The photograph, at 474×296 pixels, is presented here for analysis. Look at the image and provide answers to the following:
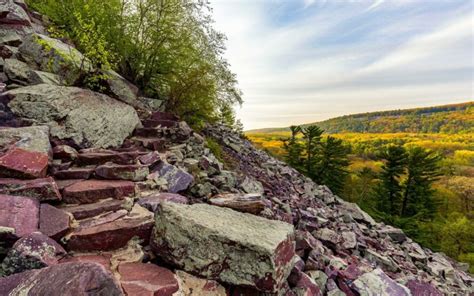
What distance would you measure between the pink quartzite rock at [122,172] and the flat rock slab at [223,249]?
210 centimetres

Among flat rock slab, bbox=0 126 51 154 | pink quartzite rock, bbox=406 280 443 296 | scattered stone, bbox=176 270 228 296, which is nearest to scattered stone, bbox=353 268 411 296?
pink quartzite rock, bbox=406 280 443 296

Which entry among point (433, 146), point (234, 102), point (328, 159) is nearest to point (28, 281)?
point (234, 102)

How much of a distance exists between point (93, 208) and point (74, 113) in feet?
11.3

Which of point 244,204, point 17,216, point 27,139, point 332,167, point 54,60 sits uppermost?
point 54,60

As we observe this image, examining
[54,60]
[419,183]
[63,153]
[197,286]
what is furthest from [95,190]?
[419,183]

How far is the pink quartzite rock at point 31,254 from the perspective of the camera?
2625 mm

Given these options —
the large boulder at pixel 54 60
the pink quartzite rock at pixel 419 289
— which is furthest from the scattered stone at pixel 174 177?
the pink quartzite rock at pixel 419 289

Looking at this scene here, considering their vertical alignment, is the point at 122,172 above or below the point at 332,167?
above

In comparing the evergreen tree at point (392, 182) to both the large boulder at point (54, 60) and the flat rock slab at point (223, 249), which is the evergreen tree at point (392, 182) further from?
the flat rock slab at point (223, 249)

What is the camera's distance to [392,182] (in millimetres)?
35688

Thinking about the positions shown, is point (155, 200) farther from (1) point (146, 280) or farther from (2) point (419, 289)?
(2) point (419, 289)

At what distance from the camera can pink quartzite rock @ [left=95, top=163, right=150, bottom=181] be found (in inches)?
200

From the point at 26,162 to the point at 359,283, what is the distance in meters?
6.01

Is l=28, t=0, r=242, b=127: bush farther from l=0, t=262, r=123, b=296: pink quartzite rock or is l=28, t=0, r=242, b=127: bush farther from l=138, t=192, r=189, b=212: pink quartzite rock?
l=0, t=262, r=123, b=296: pink quartzite rock
